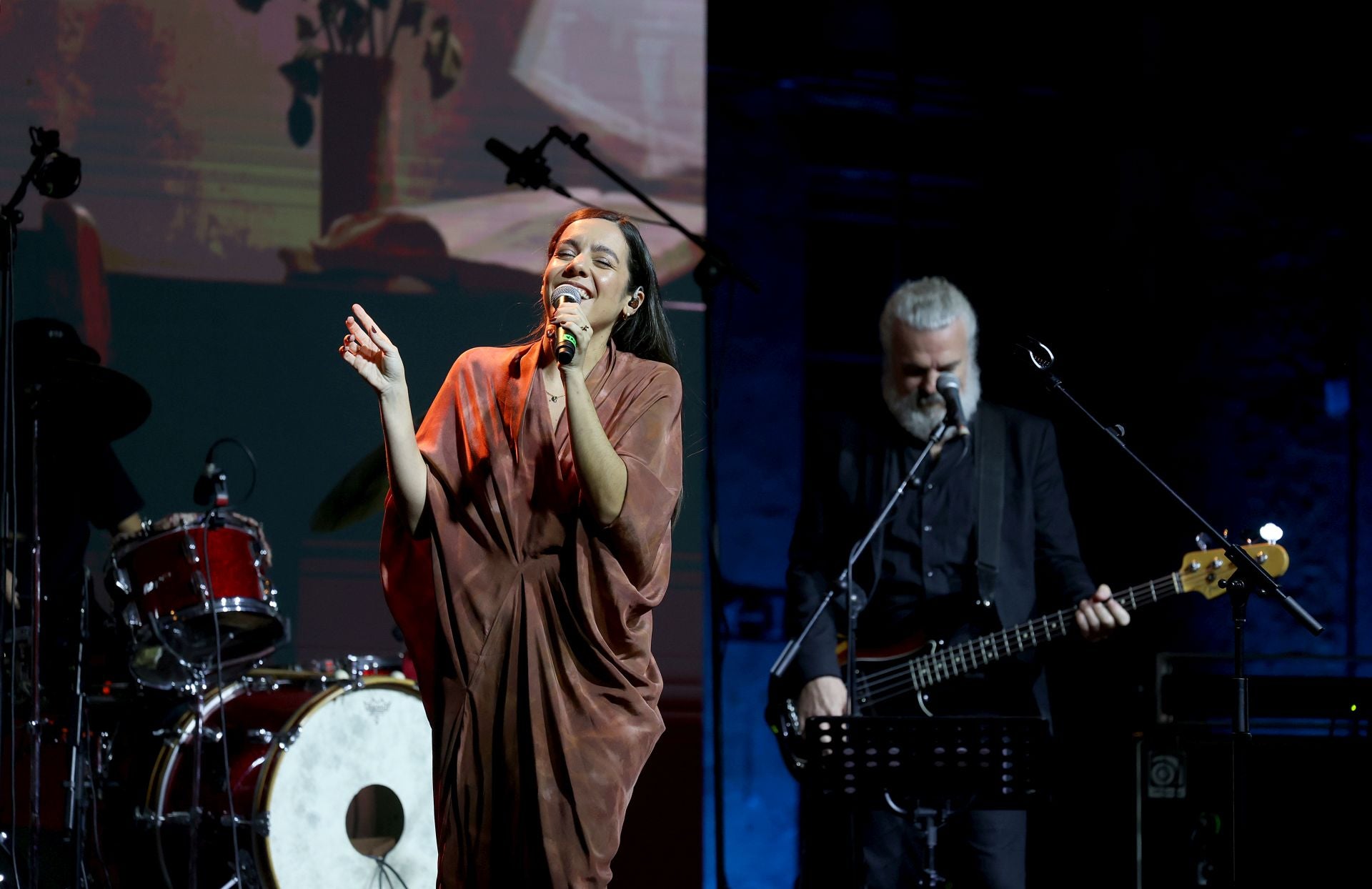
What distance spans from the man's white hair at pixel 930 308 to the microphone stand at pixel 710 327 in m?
0.68

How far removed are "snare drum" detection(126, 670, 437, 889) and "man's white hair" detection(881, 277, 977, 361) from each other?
75.6 inches

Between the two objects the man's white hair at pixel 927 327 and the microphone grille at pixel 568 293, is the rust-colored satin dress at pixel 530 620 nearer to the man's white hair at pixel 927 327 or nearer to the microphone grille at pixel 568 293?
the microphone grille at pixel 568 293

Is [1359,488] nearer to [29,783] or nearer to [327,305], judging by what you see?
[327,305]

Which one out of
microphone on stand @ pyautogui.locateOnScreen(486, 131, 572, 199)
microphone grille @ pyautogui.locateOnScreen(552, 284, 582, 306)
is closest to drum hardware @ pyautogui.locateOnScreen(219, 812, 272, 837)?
microphone on stand @ pyautogui.locateOnScreen(486, 131, 572, 199)

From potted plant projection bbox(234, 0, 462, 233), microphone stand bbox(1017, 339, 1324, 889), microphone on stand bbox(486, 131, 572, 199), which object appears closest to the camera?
microphone stand bbox(1017, 339, 1324, 889)

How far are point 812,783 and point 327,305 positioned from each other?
2493 millimetres

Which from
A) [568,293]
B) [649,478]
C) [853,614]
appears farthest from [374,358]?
[853,614]

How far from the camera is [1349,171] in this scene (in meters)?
5.56

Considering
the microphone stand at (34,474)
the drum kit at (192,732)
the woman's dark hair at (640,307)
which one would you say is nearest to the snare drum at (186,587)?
the drum kit at (192,732)

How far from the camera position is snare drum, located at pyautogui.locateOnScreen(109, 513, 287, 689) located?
13.5ft

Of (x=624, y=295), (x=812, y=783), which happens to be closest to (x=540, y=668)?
(x=624, y=295)

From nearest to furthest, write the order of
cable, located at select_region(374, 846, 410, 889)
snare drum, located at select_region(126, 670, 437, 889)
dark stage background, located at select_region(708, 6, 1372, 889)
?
snare drum, located at select_region(126, 670, 437, 889)
cable, located at select_region(374, 846, 410, 889)
dark stage background, located at select_region(708, 6, 1372, 889)

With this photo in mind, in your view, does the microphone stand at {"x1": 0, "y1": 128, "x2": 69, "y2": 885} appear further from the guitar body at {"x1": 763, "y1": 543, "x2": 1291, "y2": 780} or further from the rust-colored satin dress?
the guitar body at {"x1": 763, "y1": 543, "x2": 1291, "y2": 780}

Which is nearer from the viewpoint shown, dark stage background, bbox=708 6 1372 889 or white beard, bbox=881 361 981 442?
white beard, bbox=881 361 981 442
